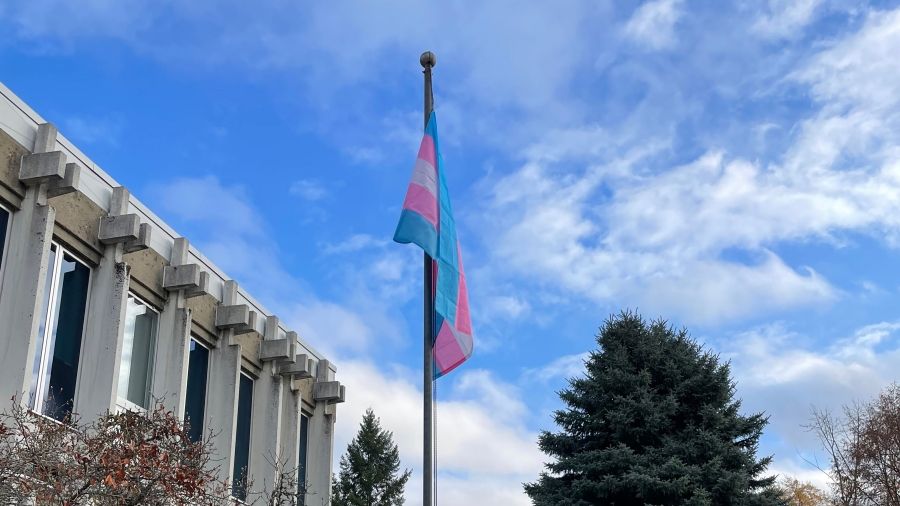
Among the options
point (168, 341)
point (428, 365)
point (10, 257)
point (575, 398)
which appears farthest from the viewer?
point (575, 398)

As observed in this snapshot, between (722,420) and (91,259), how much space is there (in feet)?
52.5

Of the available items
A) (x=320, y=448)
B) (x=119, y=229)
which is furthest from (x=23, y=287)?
(x=320, y=448)

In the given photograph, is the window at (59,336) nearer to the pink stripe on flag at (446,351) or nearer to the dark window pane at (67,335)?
the dark window pane at (67,335)

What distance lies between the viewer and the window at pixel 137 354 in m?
16.7

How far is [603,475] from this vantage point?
76.4 ft

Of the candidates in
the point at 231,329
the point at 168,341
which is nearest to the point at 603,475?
the point at 231,329

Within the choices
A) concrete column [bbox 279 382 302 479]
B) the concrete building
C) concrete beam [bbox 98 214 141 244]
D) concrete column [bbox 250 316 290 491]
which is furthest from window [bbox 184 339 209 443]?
concrete beam [bbox 98 214 141 244]

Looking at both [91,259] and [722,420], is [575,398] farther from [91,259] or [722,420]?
[91,259]

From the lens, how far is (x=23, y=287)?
13750 millimetres

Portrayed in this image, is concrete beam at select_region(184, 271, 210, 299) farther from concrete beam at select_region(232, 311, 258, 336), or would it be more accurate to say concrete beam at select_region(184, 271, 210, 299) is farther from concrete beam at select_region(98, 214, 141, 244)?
concrete beam at select_region(98, 214, 141, 244)

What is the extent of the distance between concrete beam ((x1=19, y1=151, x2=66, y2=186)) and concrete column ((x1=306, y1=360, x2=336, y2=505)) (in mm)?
12236

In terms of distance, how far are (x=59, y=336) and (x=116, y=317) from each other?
3.11 ft

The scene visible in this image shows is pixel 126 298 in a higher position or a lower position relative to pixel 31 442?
higher

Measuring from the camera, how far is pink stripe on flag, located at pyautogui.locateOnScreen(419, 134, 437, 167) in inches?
548
